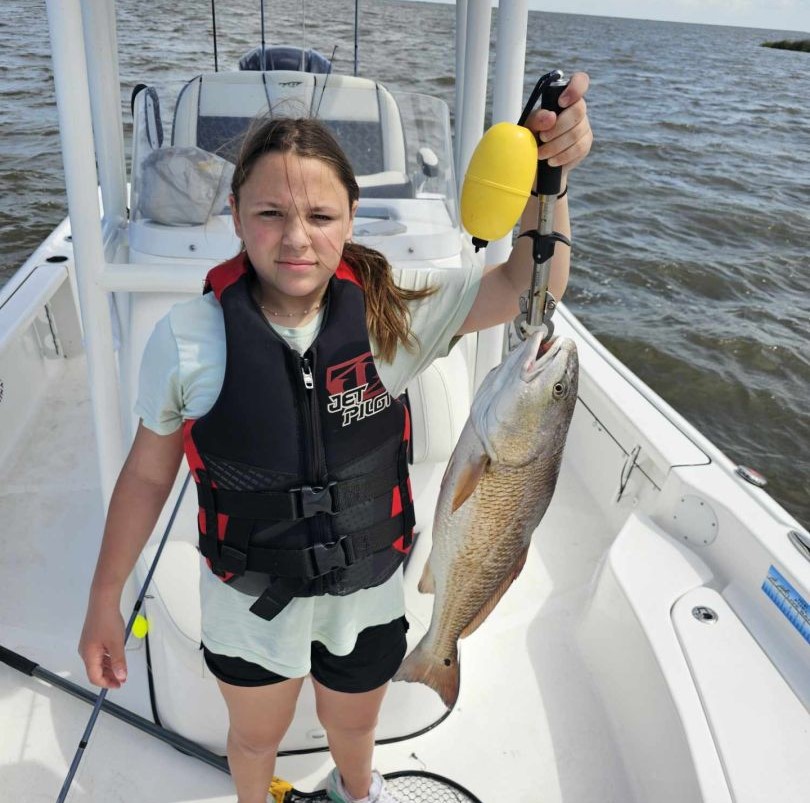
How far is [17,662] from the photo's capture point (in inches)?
97.3

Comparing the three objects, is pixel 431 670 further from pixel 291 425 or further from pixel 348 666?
pixel 291 425

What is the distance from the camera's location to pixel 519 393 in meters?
1.38

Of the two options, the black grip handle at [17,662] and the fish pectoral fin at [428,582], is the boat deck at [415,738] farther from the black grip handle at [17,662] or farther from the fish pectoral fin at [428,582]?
the fish pectoral fin at [428,582]

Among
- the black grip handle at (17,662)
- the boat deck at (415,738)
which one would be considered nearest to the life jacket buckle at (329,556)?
the boat deck at (415,738)

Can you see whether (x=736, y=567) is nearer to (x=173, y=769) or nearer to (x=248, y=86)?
(x=173, y=769)

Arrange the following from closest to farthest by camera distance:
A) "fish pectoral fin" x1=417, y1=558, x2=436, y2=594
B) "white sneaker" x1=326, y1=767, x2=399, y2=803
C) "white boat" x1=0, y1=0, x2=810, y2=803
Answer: "fish pectoral fin" x1=417, y1=558, x2=436, y2=594
"white boat" x1=0, y1=0, x2=810, y2=803
"white sneaker" x1=326, y1=767, x2=399, y2=803

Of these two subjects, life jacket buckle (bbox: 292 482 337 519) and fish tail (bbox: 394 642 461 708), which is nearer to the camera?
life jacket buckle (bbox: 292 482 337 519)

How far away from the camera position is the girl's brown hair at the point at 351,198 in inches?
56.3

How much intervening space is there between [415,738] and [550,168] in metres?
2.03

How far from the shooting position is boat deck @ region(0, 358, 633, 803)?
233cm

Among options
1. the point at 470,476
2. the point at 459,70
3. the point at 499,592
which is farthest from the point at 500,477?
the point at 459,70

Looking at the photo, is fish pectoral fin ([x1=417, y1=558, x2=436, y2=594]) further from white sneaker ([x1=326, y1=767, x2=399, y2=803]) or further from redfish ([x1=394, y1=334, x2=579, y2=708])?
white sneaker ([x1=326, y1=767, x2=399, y2=803])

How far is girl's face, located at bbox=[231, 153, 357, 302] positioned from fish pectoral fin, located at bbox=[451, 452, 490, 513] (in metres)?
0.51

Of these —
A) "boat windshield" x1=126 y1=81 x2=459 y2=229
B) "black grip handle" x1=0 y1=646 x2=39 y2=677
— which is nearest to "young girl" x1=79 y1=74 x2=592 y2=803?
"black grip handle" x1=0 y1=646 x2=39 y2=677
